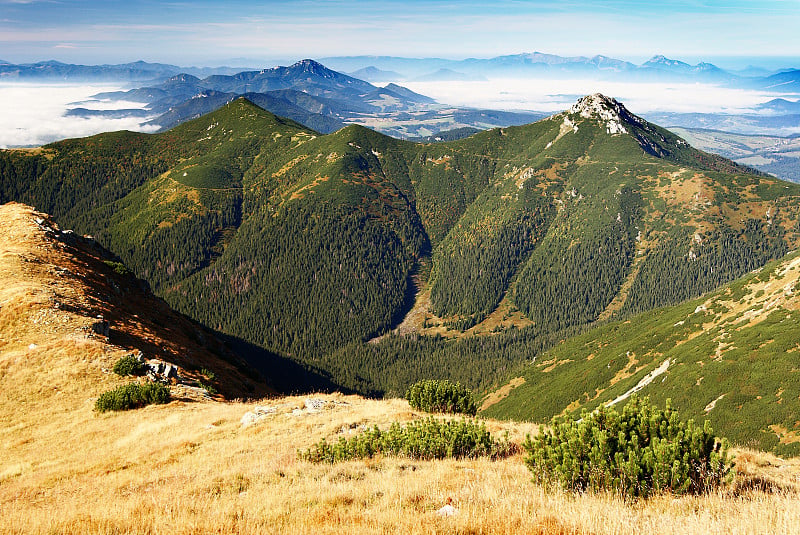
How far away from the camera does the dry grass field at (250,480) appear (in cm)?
1006

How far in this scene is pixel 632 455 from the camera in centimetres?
1226

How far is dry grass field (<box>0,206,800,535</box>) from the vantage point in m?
10.1

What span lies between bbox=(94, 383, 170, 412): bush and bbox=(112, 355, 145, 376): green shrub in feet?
13.0

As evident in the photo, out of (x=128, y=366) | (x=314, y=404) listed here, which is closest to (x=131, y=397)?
(x=128, y=366)

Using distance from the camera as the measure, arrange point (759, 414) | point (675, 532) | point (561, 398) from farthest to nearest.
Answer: point (561, 398), point (759, 414), point (675, 532)

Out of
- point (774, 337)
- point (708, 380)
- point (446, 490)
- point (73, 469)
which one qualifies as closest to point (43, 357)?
point (73, 469)

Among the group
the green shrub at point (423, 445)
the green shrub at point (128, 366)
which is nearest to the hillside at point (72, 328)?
the green shrub at point (128, 366)

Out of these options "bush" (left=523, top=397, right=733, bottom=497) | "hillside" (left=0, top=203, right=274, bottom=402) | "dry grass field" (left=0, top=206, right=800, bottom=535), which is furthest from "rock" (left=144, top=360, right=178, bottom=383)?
"bush" (left=523, top=397, right=733, bottom=497)

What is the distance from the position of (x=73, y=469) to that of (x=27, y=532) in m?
13.2

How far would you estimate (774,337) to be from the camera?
2928 inches

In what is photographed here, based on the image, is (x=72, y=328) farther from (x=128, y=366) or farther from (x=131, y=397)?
(x=131, y=397)

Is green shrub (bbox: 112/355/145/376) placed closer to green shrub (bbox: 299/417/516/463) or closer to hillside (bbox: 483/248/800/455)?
green shrub (bbox: 299/417/516/463)

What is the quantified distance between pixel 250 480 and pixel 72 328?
3828cm

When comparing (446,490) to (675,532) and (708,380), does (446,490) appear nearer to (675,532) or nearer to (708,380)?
(675,532)
